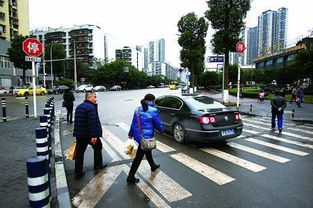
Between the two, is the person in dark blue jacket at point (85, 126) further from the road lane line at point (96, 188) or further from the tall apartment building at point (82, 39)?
the tall apartment building at point (82, 39)

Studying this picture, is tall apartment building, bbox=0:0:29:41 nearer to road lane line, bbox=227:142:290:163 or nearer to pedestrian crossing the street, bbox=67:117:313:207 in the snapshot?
pedestrian crossing the street, bbox=67:117:313:207

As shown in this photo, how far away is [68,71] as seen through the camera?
247 feet

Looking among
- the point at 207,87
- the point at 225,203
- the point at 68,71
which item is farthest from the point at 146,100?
the point at 68,71

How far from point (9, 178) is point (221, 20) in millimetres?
18275

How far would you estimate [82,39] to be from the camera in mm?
101312

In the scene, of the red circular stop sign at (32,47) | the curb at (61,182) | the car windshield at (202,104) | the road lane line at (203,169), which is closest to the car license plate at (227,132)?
the car windshield at (202,104)

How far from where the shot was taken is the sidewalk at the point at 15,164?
422 centimetres

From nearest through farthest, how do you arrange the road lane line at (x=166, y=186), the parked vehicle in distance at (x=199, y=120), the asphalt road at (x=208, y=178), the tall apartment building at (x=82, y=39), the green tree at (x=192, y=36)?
the asphalt road at (x=208, y=178), the road lane line at (x=166, y=186), the parked vehicle in distance at (x=199, y=120), the green tree at (x=192, y=36), the tall apartment building at (x=82, y=39)

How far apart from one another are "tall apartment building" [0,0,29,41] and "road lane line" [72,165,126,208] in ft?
201

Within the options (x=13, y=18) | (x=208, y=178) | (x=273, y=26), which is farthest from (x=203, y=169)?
(x=273, y=26)

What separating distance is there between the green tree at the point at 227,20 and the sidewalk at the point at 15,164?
14.8 m

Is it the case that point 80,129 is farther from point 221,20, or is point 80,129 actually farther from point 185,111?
point 221,20

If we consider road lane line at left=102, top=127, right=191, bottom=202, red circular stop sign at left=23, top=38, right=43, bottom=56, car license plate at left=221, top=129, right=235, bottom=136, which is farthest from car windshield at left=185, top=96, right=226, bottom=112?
red circular stop sign at left=23, top=38, right=43, bottom=56

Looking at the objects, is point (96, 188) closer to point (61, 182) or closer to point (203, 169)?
point (61, 182)
